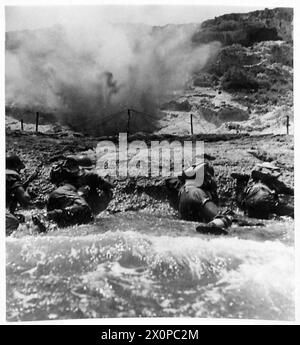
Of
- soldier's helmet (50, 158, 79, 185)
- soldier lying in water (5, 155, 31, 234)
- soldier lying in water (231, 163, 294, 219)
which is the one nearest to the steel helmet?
soldier lying in water (231, 163, 294, 219)

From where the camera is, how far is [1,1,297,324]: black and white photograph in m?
6.64

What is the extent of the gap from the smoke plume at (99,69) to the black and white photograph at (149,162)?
25mm

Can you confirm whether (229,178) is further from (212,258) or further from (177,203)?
(212,258)

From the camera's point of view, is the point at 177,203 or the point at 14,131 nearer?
the point at 177,203

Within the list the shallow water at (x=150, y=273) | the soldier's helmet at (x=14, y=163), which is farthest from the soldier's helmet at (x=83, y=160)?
the shallow water at (x=150, y=273)

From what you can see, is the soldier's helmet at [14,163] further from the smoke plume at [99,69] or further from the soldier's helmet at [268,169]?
the soldier's helmet at [268,169]

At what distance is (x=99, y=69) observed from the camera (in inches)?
345

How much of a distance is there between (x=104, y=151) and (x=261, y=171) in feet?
8.07

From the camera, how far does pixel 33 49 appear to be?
8828 millimetres

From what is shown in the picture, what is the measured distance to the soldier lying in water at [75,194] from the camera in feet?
24.5

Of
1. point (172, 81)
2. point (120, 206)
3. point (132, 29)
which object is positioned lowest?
point (120, 206)
